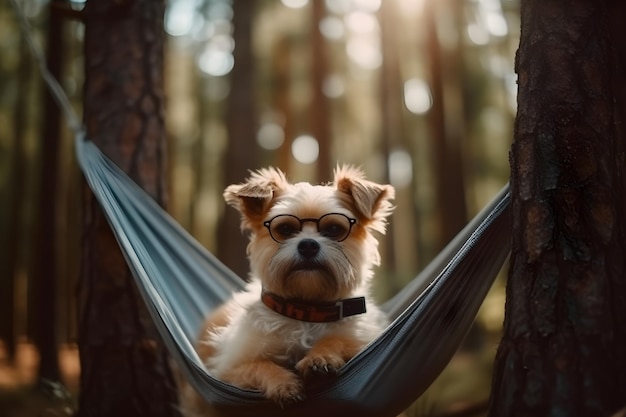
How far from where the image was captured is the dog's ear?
351 cm

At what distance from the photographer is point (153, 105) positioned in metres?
4.41

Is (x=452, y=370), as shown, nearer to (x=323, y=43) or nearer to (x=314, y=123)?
(x=314, y=123)

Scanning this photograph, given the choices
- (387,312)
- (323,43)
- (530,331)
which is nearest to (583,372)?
(530,331)

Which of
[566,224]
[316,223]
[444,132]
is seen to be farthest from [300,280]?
[444,132]

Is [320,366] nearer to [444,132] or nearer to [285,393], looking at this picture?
[285,393]

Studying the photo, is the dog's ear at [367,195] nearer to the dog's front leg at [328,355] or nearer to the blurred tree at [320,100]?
the dog's front leg at [328,355]

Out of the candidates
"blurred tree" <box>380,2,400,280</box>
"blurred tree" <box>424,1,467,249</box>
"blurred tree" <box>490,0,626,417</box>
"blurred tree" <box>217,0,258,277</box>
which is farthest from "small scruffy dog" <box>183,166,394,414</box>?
"blurred tree" <box>380,2,400,280</box>

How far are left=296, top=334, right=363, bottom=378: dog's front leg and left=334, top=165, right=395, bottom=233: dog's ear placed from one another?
2.50 feet

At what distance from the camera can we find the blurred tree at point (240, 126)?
7723 mm

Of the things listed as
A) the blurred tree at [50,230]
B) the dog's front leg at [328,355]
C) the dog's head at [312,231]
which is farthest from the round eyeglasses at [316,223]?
the blurred tree at [50,230]

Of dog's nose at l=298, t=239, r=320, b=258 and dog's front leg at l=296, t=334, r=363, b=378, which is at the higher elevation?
dog's nose at l=298, t=239, r=320, b=258

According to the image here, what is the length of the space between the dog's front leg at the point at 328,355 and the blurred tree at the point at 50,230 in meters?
5.75

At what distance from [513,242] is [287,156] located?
11237 millimetres

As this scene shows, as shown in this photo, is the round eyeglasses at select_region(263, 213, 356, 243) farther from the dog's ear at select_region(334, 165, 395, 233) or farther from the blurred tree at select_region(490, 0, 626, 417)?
the blurred tree at select_region(490, 0, 626, 417)
